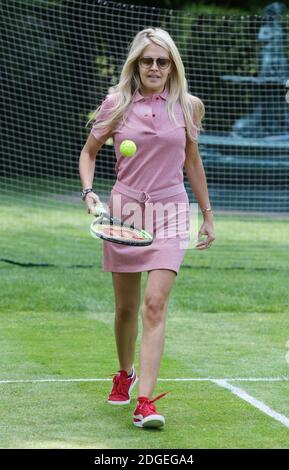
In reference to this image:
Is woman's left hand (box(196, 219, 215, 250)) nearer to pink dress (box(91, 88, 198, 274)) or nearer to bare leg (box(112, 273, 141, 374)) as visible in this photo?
pink dress (box(91, 88, 198, 274))

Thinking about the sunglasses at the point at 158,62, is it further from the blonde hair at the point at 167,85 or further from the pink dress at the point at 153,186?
the pink dress at the point at 153,186

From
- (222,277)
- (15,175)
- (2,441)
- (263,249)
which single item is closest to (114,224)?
(2,441)

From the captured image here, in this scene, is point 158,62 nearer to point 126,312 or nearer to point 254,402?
point 126,312

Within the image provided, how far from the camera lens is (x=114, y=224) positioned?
592 centimetres

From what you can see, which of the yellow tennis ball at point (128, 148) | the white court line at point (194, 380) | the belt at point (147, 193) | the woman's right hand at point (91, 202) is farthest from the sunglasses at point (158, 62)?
the white court line at point (194, 380)

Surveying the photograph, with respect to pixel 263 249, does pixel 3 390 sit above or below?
below

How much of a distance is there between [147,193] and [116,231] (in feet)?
0.94

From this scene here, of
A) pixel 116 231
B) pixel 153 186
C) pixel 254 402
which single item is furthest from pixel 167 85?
pixel 254 402

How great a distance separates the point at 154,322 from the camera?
19.4 feet

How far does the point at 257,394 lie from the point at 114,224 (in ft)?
4.89

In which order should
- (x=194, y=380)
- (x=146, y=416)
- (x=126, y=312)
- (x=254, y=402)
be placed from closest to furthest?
(x=146, y=416), (x=126, y=312), (x=254, y=402), (x=194, y=380)

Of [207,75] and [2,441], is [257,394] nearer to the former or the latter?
[2,441]

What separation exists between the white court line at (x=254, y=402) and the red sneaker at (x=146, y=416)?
0.69 m

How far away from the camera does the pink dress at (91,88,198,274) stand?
598 centimetres
